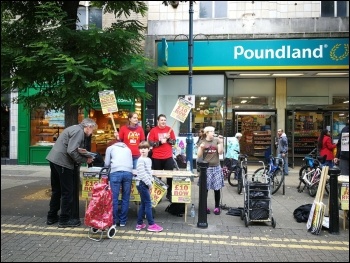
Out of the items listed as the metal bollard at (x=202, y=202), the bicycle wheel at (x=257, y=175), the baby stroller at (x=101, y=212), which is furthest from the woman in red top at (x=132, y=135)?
the bicycle wheel at (x=257, y=175)

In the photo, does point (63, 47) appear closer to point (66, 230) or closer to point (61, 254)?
point (66, 230)

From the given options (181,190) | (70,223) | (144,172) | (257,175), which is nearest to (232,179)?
(257,175)

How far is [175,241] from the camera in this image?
5.50 m

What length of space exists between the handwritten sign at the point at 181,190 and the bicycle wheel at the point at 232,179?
4.52 metres

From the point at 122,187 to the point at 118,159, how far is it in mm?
547

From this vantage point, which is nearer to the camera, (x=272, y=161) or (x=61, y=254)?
(x=61, y=254)

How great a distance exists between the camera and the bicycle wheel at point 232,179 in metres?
10.9

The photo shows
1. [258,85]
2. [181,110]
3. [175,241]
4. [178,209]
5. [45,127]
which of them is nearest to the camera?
[175,241]

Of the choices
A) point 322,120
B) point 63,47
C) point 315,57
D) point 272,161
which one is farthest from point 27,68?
point 322,120

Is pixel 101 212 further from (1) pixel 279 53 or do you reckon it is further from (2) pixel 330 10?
(2) pixel 330 10

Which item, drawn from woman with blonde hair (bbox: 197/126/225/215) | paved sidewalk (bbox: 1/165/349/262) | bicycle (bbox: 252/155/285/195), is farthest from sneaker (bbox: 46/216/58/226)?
bicycle (bbox: 252/155/285/195)

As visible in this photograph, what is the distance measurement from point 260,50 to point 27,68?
9.19 m

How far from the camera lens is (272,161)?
10.3 metres

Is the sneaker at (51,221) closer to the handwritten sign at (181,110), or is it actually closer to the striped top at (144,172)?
the striped top at (144,172)
